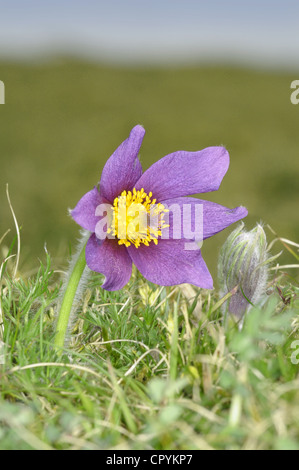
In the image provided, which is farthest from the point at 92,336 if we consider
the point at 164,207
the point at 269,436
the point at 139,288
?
the point at 269,436

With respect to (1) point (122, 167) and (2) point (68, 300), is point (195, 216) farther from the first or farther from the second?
(2) point (68, 300)

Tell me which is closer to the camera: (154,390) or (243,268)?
(154,390)

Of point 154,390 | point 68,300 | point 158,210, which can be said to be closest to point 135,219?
point 158,210

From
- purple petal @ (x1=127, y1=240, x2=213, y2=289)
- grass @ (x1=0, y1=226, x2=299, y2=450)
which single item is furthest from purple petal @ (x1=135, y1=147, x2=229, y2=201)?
grass @ (x1=0, y1=226, x2=299, y2=450)

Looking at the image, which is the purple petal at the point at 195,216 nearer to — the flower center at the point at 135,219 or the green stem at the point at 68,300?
the flower center at the point at 135,219

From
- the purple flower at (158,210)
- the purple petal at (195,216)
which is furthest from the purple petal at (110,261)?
the purple petal at (195,216)

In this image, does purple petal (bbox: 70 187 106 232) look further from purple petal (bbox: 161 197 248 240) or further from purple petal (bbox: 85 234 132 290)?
purple petal (bbox: 161 197 248 240)

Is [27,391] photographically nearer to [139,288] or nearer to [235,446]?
[235,446]
